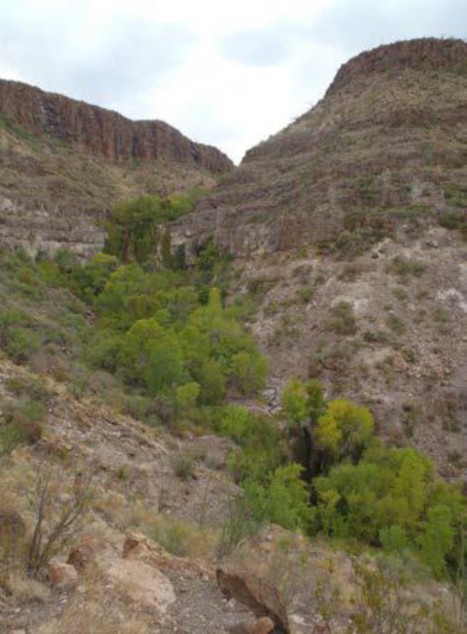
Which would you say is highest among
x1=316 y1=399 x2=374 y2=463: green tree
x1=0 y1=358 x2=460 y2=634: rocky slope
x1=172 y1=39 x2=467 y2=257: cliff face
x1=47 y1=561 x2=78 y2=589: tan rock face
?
x1=172 y1=39 x2=467 y2=257: cliff face

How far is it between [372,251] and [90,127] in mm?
47930

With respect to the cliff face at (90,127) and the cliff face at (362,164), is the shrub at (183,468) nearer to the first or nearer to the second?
the cliff face at (362,164)

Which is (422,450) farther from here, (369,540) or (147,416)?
(147,416)

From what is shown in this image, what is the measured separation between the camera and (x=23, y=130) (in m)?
64.6

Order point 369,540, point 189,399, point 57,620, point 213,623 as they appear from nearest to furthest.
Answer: point 57,620 < point 213,623 < point 369,540 < point 189,399

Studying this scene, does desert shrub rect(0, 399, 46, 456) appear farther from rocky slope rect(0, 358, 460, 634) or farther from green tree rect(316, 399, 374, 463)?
green tree rect(316, 399, 374, 463)

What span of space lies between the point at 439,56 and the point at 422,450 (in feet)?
149

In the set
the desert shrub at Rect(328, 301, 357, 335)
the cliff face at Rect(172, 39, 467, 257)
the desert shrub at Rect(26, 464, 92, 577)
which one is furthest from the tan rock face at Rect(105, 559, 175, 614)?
the cliff face at Rect(172, 39, 467, 257)

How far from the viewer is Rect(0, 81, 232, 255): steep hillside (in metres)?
46.4

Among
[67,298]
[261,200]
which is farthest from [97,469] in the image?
[261,200]

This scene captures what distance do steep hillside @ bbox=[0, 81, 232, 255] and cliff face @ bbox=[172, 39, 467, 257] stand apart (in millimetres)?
9402

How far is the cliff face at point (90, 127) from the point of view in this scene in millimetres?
67312

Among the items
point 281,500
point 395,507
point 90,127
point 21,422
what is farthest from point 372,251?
point 90,127

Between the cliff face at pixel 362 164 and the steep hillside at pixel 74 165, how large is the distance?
940 cm
